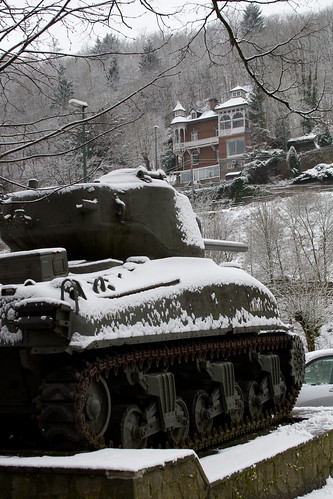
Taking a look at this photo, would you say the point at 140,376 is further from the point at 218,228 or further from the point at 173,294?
the point at 218,228

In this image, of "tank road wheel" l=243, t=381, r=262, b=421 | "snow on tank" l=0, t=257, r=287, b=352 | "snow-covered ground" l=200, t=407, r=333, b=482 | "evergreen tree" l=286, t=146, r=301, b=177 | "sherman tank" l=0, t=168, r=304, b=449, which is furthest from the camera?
"evergreen tree" l=286, t=146, r=301, b=177

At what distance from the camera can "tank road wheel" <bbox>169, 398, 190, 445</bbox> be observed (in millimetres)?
7133

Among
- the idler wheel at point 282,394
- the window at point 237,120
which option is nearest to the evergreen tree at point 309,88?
the idler wheel at point 282,394

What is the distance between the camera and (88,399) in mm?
5730

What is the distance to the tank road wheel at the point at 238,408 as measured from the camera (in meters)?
8.34

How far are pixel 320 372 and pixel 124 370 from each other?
21.8 feet

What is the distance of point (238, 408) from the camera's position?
843 cm

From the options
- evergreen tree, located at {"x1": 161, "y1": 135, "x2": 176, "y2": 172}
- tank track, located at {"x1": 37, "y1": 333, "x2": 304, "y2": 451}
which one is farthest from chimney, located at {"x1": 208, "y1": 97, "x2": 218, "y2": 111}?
tank track, located at {"x1": 37, "y1": 333, "x2": 304, "y2": 451}

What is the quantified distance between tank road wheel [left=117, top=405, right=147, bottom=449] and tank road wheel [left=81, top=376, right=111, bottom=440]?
9.5 inches

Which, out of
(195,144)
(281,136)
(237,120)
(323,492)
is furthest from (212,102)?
(323,492)

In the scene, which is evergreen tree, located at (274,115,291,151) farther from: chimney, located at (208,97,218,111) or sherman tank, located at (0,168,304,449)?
sherman tank, located at (0,168,304,449)

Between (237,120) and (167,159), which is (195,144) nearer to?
(167,159)

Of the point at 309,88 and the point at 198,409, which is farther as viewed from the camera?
the point at 309,88

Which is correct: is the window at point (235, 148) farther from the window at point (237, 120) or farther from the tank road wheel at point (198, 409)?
the tank road wheel at point (198, 409)
